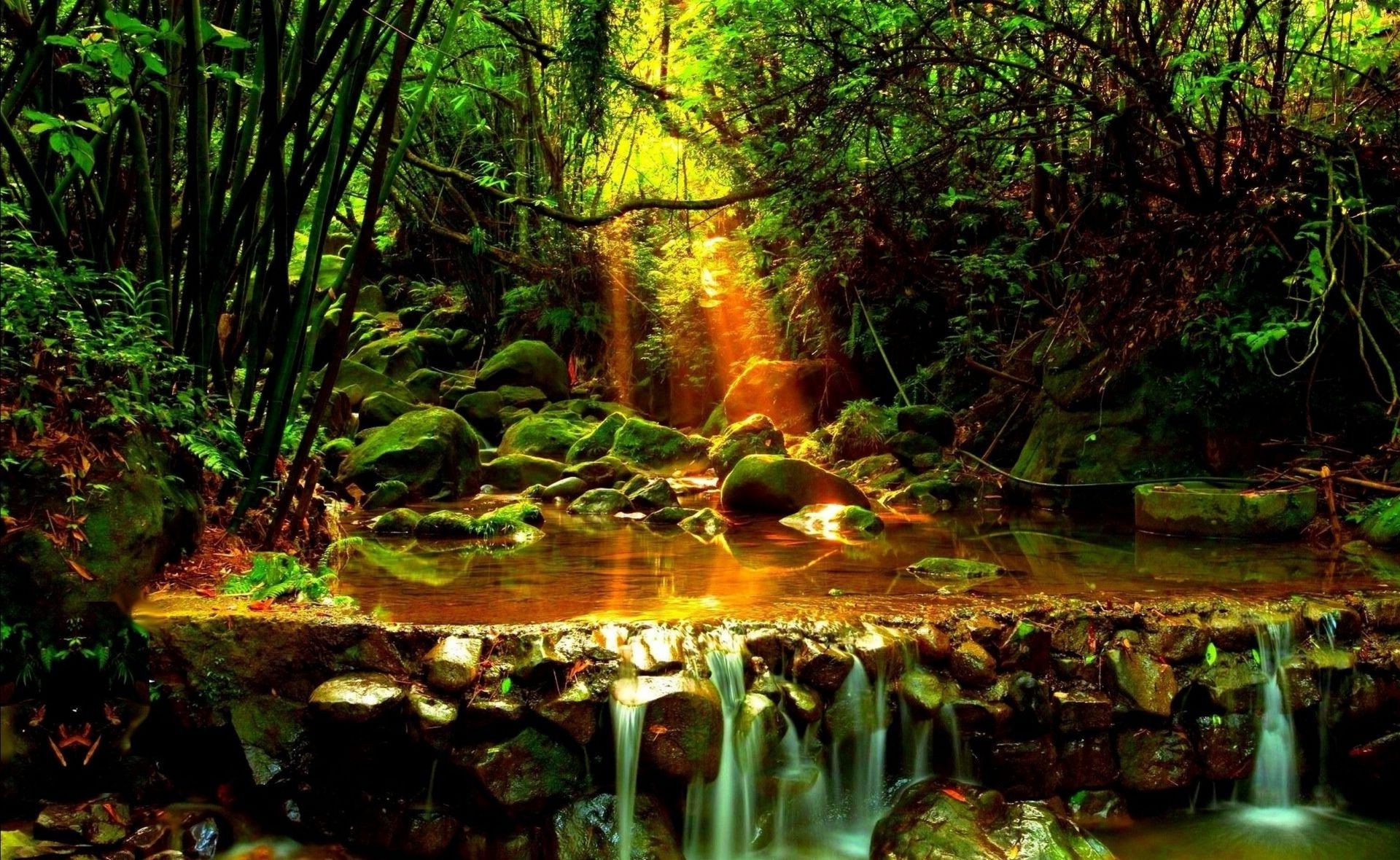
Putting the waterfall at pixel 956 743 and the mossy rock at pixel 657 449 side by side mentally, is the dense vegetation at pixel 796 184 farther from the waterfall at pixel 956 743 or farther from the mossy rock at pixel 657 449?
the waterfall at pixel 956 743

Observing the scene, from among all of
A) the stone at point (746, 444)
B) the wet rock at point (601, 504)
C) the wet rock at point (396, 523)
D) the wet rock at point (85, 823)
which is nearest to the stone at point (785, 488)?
the wet rock at point (601, 504)

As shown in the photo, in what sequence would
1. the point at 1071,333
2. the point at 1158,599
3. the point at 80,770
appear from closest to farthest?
the point at 80,770
the point at 1158,599
the point at 1071,333

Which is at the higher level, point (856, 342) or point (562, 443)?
point (856, 342)

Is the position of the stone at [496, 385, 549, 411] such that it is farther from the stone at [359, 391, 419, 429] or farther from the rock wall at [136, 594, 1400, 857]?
the rock wall at [136, 594, 1400, 857]

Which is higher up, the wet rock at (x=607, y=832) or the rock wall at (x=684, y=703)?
the rock wall at (x=684, y=703)

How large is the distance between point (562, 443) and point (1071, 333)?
23.4 feet

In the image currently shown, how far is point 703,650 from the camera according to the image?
3.70 meters

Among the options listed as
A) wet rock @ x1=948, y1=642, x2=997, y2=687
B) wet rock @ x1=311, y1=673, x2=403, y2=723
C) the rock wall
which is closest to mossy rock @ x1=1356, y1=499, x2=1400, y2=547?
the rock wall

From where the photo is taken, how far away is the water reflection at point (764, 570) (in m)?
4.43

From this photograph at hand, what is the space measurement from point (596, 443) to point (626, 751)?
9.14 meters

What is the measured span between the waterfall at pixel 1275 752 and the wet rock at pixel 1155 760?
36 centimetres

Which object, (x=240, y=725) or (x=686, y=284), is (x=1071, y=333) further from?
(x=686, y=284)

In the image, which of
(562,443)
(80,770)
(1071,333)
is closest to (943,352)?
(1071,333)

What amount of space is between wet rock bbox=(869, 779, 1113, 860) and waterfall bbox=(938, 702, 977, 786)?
0.25m
